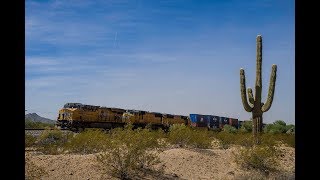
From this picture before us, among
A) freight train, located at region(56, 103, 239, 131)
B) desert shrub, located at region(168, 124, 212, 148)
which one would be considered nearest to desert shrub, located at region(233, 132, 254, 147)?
desert shrub, located at region(168, 124, 212, 148)

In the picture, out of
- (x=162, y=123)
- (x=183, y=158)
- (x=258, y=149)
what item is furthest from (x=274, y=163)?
(x=162, y=123)

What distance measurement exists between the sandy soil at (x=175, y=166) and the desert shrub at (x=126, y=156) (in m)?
0.44

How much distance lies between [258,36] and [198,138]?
7.22 meters

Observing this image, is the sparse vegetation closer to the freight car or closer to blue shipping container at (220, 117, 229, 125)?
the freight car

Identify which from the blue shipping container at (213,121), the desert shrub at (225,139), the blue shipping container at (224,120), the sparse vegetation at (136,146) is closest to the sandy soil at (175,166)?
the sparse vegetation at (136,146)

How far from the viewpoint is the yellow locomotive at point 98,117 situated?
37.6m

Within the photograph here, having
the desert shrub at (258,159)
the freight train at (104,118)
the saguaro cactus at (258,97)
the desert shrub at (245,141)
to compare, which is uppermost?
the saguaro cactus at (258,97)

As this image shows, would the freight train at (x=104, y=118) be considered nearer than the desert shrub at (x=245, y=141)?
No

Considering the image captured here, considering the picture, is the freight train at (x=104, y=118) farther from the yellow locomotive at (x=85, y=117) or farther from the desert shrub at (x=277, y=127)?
the desert shrub at (x=277, y=127)

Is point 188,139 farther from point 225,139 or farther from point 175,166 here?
point 175,166

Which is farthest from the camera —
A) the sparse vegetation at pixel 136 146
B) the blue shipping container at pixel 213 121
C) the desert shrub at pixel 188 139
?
the blue shipping container at pixel 213 121

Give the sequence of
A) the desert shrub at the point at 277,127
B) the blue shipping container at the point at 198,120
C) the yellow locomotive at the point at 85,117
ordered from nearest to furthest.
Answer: the yellow locomotive at the point at 85,117
the desert shrub at the point at 277,127
the blue shipping container at the point at 198,120

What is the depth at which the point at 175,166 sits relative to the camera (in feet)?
60.4
